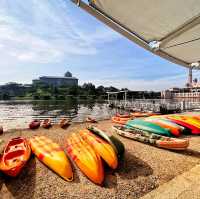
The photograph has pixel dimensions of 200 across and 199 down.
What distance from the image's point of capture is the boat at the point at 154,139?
20.0 ft

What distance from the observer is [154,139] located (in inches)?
264

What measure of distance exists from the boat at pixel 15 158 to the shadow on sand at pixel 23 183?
6.8 inches

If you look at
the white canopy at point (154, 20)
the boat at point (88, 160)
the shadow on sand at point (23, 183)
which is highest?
the white canopy at point (154, 20)

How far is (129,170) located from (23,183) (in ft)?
9.01

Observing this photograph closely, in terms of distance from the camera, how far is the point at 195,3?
155 inches

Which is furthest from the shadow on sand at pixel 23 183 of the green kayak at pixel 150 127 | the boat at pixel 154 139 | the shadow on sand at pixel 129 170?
the green kayak at pixel 150 127

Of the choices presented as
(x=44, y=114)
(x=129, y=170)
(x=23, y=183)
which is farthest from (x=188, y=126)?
(x=44, y=114)

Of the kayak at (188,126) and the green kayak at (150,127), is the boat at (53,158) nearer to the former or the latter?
the green kayak at (150,127)

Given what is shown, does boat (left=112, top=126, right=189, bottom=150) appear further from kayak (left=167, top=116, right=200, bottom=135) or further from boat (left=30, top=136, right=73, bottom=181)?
boat (left=30, top=136, right=73, bottom=181)

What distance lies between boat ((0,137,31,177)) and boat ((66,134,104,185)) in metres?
1.40

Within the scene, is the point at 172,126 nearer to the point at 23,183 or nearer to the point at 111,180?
the point at 111,180

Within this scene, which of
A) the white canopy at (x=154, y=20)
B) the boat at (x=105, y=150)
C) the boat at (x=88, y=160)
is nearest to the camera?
the white canopy at (x=154, y=20)

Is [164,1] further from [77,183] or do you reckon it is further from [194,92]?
[194,92]

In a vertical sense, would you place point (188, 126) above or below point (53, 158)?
above
